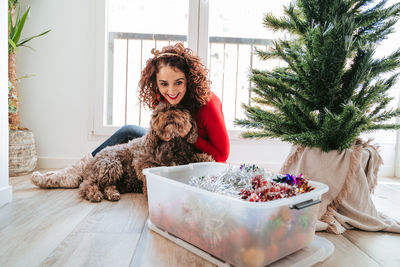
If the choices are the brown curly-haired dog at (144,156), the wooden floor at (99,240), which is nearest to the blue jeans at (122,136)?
the brown curly-haired dog at (144,156)

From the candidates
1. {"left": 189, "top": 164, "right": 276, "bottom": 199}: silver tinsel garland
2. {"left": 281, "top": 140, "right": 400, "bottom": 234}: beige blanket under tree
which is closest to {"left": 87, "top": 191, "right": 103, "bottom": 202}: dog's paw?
{"left": 189, "top": 164, "right": 276, "bottom": 199}: silver tinsel garland

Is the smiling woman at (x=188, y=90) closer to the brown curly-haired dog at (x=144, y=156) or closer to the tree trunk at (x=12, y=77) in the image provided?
the brown curly-haired dog at (x=144, y=156)

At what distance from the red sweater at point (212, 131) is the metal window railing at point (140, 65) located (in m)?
0.96

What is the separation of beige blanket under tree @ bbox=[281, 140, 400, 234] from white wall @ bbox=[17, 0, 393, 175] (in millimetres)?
1754

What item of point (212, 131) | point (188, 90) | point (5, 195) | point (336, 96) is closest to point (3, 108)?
point (5, 195)

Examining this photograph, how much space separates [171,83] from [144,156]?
0.36 meters

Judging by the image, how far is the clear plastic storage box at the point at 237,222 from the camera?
2.36ft

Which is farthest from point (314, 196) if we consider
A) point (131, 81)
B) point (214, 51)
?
point (131, 81)

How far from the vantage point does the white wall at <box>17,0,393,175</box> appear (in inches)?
87.8

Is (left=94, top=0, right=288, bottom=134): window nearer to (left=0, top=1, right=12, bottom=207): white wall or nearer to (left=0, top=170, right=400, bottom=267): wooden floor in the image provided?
(left=0, top=1, right=12, bottom=207): white wall

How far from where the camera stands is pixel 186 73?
1337mm

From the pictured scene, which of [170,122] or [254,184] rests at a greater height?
[170,122]

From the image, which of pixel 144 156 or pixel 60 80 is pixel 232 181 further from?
pixel 60 80

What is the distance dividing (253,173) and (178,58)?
65 centimetres
